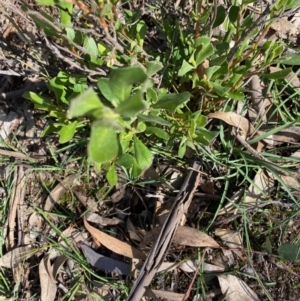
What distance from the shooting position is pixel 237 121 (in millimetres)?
1966

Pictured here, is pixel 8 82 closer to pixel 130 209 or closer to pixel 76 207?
pixel 76 207

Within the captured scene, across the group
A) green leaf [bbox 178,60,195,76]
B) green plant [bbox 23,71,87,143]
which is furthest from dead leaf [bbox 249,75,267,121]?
green plant [bbox 23,71,87,143]

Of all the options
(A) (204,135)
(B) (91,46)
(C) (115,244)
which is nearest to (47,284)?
(C) (115,244)

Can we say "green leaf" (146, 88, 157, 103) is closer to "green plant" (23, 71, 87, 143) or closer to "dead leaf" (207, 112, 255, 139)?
"green plant" (23, 71, 87, 143)

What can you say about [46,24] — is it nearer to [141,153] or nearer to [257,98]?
[141,153]

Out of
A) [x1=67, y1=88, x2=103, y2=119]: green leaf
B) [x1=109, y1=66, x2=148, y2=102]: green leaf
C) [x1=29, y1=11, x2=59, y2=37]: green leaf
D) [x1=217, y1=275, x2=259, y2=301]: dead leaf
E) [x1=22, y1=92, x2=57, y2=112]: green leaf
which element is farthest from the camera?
[x1=217, y1=275, x2=259, y2=301]: dead leaf

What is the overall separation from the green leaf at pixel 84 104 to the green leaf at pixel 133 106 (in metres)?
0.05

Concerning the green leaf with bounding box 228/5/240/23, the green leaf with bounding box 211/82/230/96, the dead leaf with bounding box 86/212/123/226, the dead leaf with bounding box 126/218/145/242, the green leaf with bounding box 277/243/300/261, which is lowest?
the dead leaf with bounding box 86/212/123/226

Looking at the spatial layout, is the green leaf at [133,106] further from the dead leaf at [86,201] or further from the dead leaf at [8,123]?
the dead leaf at [8,123]

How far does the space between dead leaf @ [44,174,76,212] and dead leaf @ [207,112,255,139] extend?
0.73 meters

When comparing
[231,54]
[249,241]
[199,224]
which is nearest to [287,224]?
[249,241]

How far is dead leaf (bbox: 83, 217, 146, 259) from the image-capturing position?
208 centimetres

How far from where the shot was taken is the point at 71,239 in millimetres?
2189

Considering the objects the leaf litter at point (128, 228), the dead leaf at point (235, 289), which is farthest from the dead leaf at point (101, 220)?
the dead leaf at point (235, 289)
